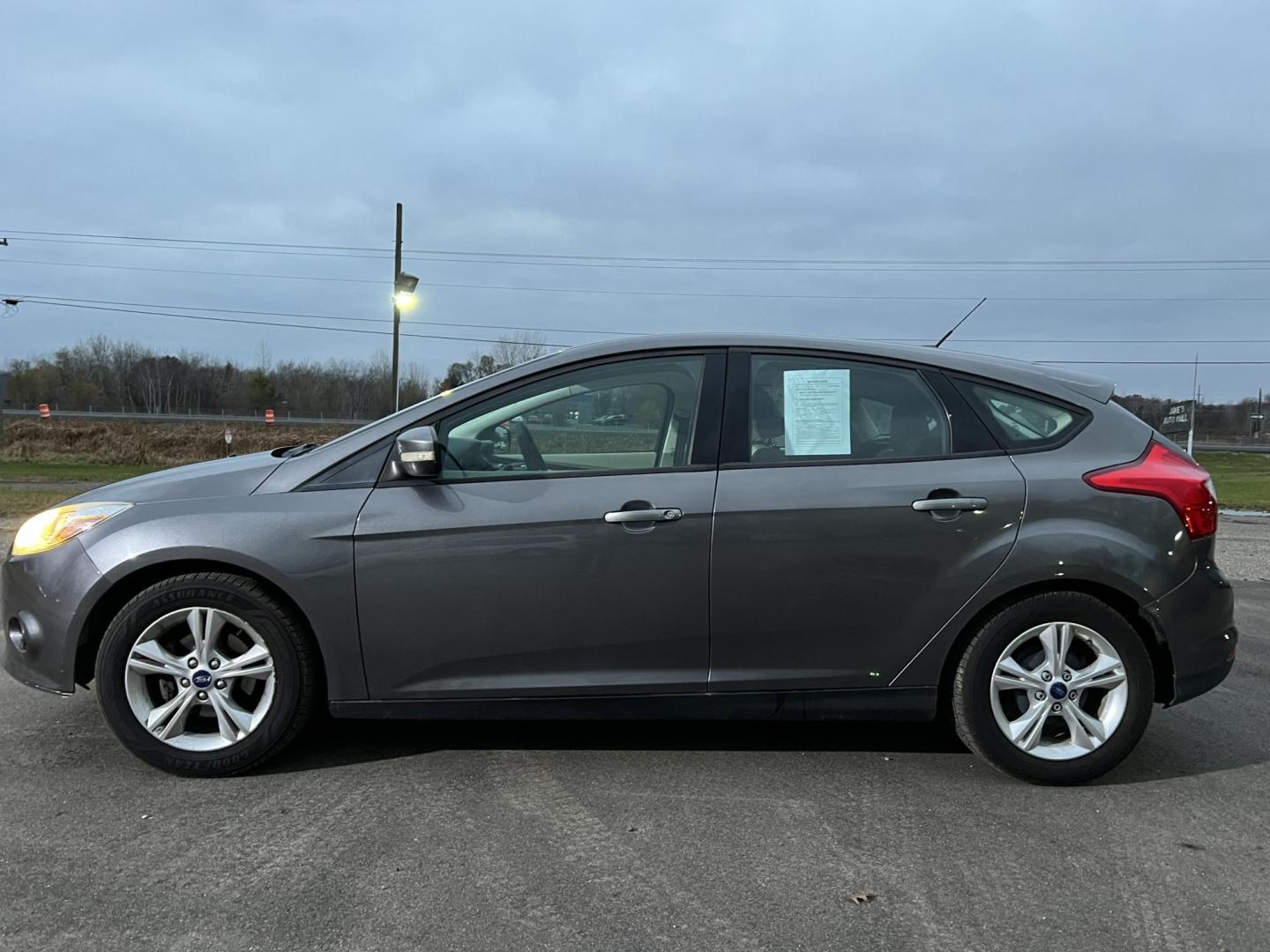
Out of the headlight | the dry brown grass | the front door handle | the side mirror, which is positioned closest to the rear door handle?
the front door handle

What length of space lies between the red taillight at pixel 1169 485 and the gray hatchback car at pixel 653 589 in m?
0.01

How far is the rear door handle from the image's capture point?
10.6ft

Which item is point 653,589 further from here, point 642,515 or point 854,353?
point 854,353

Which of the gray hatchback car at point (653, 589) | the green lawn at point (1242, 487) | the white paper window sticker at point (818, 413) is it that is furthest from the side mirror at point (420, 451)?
the green lawn at point (1242, 487)

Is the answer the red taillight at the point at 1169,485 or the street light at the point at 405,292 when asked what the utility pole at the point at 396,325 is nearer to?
the street light at the point at 405,292

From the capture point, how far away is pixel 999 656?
3277 millimetres

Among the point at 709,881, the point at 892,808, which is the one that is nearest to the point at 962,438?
the point at 892,808

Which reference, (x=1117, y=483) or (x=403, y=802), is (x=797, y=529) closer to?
(x=1117, y=483)

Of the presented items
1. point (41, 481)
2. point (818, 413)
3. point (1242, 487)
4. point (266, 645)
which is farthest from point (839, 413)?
point (1242, 487)

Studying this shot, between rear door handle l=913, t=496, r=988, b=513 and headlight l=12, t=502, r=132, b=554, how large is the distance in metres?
2.93

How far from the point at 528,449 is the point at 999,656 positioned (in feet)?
6.26

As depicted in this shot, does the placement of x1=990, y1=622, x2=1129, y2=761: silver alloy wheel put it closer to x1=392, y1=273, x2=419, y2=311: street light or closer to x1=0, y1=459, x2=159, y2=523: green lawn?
x1=0, y1=459, x2=159, y2=523: green lawn

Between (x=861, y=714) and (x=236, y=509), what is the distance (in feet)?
7.99

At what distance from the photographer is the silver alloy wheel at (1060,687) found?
10.7ft
